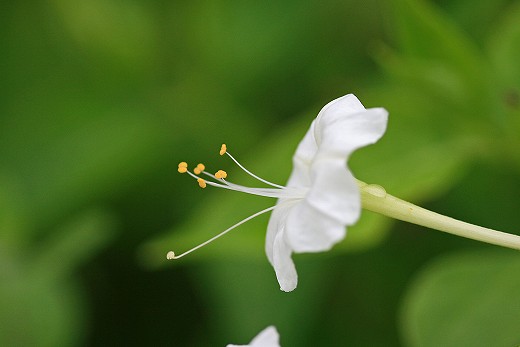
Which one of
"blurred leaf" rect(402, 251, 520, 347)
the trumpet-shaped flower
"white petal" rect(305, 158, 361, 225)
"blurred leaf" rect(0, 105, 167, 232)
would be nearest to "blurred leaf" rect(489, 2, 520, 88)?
"blurred leaf" rect(402, 251, 520, 347)

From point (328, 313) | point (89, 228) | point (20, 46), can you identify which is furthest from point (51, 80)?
point (328, 313)

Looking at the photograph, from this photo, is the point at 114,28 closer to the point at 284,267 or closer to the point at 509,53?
the point at 509,53

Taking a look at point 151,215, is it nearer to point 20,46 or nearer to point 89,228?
point 89,228

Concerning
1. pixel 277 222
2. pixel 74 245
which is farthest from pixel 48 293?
pixel 277 222

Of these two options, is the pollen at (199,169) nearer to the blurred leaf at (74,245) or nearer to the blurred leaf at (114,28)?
the blurred leaf at (74,245)

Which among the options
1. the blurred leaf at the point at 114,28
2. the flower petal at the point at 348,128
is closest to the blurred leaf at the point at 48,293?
the blurred leaf at the point at 114,28
